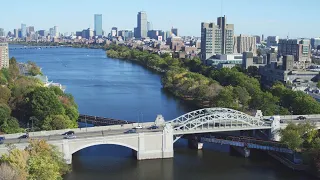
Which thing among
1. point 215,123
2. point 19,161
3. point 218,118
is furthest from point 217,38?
point 19,161

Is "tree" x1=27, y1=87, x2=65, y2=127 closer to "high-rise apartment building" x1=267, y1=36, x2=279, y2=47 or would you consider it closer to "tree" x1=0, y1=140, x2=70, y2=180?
"tree" x1=0, y1=140, x2=70, y2=180

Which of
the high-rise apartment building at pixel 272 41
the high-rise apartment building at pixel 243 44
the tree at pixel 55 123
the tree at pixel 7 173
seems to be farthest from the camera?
the high-rise apartment building at pixel 272 41

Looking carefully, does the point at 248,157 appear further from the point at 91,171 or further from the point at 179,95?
the point at 179,95

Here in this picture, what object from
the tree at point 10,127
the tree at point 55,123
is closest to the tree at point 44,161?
the tree at point 55,123

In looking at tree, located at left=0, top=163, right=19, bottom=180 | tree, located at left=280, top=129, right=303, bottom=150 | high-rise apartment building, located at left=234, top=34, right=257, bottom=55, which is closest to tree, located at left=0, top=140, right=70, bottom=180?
tree, located at left=0, top=163, right=19, bottom=180

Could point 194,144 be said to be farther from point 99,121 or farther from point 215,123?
point 99,121

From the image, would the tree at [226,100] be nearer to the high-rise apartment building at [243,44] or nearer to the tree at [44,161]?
the tree at [44,161]
